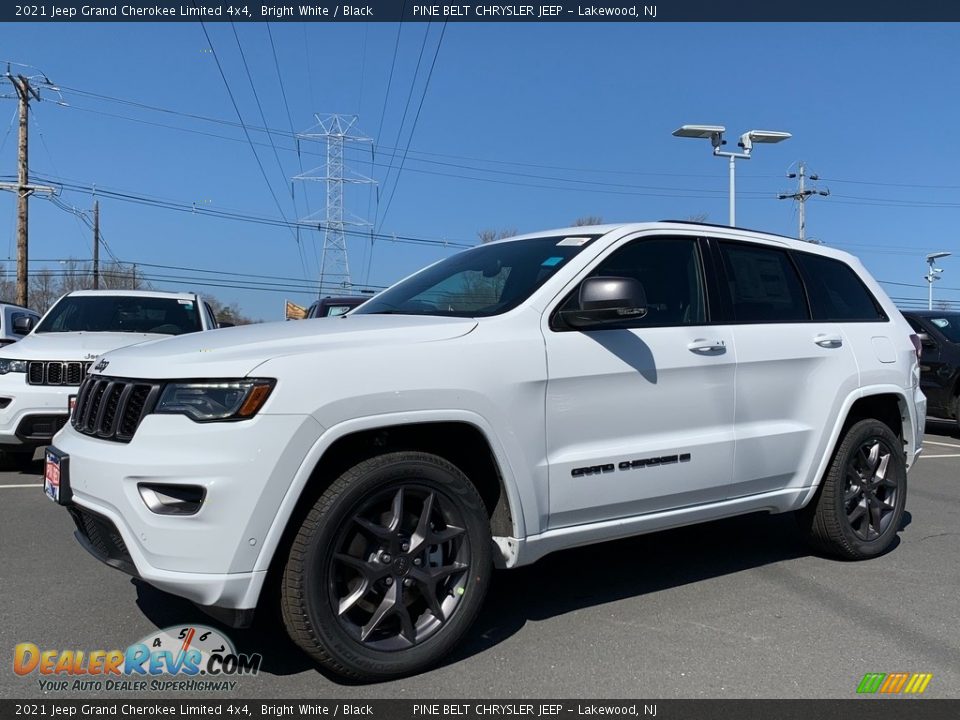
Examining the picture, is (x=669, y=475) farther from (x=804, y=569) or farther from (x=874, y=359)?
(x=874, y=359)

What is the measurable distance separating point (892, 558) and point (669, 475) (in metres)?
2.10

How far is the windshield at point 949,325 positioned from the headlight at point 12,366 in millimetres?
10831

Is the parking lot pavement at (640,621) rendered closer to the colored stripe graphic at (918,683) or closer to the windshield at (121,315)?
the colored stripe graphic at (918,683)

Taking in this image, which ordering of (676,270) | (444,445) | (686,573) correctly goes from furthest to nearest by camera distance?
(686,573), (676,270), (444,445)

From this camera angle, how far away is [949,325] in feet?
35.6

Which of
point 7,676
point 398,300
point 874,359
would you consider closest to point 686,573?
point 874,359

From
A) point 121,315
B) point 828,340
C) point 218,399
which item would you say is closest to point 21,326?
point 121,315

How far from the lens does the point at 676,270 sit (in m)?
4.12

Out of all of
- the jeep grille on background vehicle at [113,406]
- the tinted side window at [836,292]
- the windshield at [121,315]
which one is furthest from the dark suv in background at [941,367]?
the jeep grille on background vehicle at [113,406]

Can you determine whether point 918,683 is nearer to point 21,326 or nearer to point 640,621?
point 640,621

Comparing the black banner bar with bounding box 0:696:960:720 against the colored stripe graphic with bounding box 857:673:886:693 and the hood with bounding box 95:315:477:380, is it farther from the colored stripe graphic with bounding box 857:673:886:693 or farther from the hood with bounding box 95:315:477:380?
the hood with bounding box 95:315:477:380

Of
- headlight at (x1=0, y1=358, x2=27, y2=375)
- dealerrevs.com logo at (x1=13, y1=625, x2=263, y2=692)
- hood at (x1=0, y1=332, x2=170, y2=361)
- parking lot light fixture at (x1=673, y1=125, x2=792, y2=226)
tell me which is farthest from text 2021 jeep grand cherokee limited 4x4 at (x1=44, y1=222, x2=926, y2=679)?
parking lot light fixture at (x1=673, y1=125, x2=792, y2=226)

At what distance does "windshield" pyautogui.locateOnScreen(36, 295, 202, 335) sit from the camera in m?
8.04

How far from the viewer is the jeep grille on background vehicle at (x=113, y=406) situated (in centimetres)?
295
